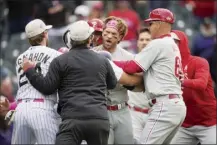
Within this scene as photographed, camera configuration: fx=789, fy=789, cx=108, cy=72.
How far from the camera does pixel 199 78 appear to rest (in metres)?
10.2

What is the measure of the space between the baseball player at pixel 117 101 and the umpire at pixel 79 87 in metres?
1.15

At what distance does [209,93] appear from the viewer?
10.9 m

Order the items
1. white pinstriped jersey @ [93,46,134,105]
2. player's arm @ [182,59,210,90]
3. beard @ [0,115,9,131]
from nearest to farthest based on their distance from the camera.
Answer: player's arm @ [182,59,210,90]
white pinstriped jersey @ [93,46,134,105]
beard @ [0,115,9,131]

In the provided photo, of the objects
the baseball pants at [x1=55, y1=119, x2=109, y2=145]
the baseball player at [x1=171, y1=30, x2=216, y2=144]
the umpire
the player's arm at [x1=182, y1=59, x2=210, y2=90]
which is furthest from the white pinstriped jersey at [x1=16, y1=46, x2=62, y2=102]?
the baseball player at [x1=171, y1=30, x2=216, y2=144]

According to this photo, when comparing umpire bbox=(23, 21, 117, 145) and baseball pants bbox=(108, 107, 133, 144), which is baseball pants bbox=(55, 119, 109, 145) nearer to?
umpire bbox=(23, 21, 117, 145)

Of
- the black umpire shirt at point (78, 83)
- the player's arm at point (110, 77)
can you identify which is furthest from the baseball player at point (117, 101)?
the black umpire shirt at point (78, 83)

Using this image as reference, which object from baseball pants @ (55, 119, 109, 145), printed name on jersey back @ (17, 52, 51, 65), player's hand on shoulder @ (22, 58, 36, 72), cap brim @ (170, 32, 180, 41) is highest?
cap brim @ (170, 32, 180, 41)

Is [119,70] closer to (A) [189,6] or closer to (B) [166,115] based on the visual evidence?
(B) [166,115]

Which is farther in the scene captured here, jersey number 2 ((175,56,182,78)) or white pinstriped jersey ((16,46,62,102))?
jersey number 2 ((175,56,182,78))

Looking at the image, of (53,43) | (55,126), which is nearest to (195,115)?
(55,126)

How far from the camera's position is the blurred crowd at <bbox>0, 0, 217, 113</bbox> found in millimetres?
15595

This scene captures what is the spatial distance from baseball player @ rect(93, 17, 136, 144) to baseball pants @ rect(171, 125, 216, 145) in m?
0.93

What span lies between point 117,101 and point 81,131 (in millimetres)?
1524

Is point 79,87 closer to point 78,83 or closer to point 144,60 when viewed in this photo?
point 78,83
